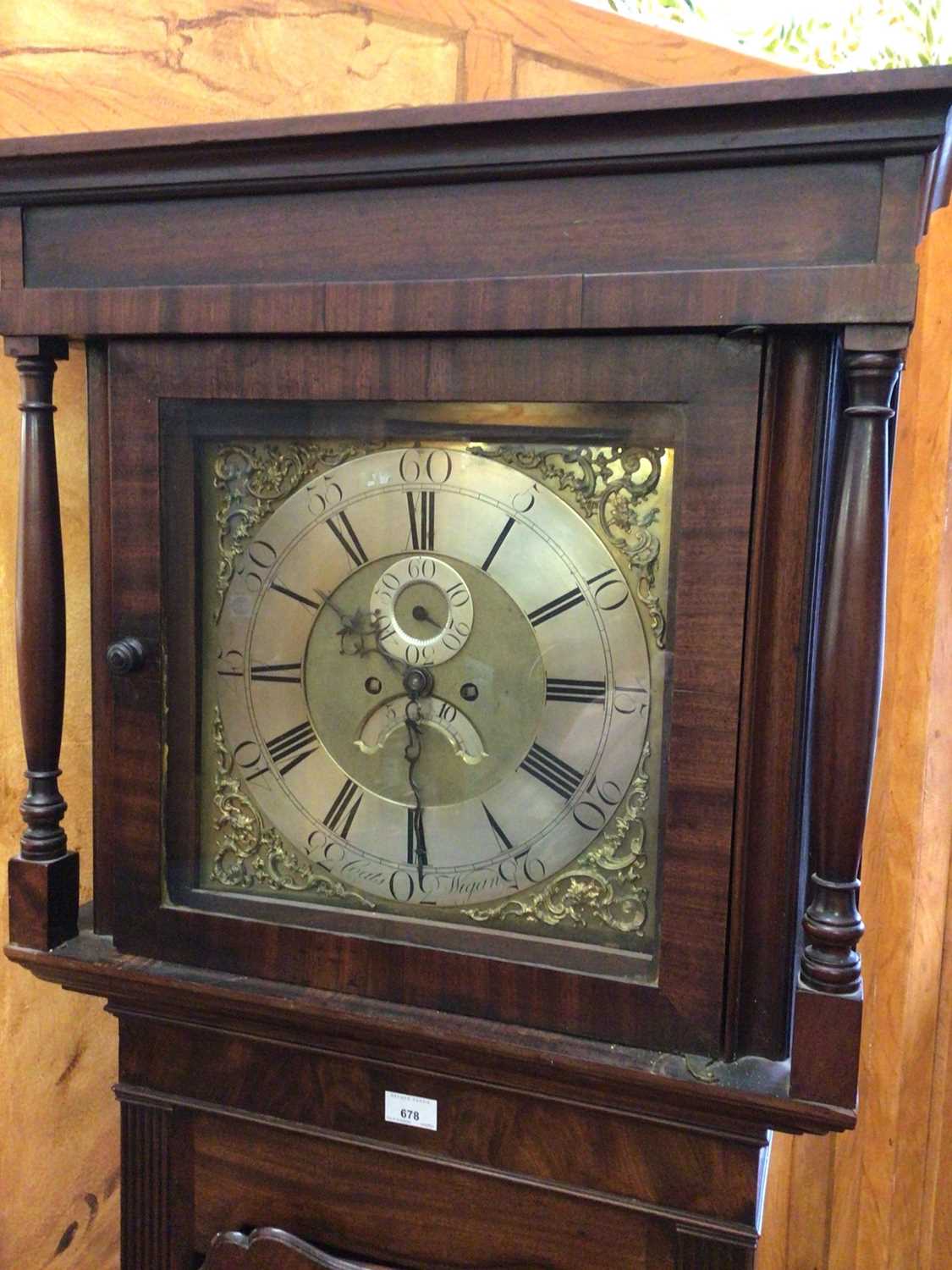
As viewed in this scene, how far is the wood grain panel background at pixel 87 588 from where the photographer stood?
107cm

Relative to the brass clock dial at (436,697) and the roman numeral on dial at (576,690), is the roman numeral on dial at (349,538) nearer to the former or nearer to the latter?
the brass clock dial at (436,697)

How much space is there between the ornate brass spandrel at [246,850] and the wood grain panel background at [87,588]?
35 centimetres

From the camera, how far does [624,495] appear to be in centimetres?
78

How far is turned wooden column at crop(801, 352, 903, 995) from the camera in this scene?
0.71m

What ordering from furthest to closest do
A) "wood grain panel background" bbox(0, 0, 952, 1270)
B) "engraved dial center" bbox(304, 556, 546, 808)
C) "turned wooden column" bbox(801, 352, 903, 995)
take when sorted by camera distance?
"wood grain panel background" bbox(0, 0, 952, 1270), "engraved dial center" bbox(304, 556, 546, 808), "turned wooden column" bbox(801, 352, 903, 995)

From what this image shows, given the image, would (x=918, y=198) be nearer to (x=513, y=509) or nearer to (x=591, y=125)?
(x=591, y=125)

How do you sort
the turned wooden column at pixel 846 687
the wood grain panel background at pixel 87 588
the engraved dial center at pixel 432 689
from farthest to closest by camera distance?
the wood grain panel background at pixel 87 588
the engraved dial center at pixel 432 689
the turned wooden column at pixel 846 687

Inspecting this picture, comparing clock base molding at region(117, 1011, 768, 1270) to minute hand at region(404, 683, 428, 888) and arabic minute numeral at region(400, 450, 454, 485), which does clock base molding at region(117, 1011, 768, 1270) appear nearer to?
minute hand at region(404, 683, 428, 888)

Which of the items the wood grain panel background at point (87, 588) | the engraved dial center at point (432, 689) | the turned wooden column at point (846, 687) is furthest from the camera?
the wood grain panel background at point (87, 588)

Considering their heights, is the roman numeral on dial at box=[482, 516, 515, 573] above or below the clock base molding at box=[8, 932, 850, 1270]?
above

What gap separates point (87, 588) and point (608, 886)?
678 mm

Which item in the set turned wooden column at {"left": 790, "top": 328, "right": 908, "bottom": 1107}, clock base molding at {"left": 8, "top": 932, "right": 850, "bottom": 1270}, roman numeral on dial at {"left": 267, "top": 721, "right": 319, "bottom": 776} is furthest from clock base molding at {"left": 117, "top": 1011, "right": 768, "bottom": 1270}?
roman numeral on dial at {"left": 267, "top": 721, "right": 319, "bottom": 776}

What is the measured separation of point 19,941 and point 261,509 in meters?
0.44

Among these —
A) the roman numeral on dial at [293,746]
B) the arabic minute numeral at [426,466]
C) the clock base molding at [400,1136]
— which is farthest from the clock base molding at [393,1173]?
the arabic minute numeral at [426,466]
